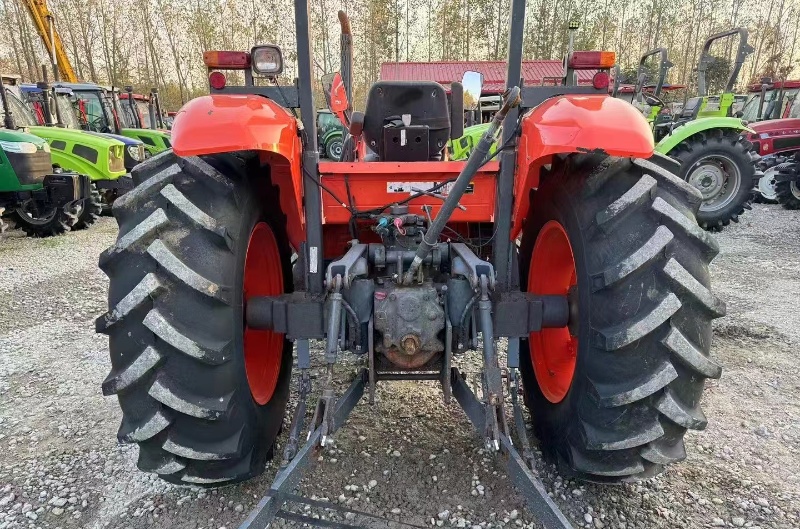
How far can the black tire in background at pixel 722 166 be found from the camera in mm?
7605

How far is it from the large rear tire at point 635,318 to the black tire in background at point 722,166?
643 cm

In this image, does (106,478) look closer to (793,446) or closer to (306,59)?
(306,59)

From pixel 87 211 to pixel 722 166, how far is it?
377 inches

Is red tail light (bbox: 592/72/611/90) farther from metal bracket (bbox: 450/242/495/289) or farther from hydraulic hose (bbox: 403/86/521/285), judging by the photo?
metal bracket (bbox: 450/242/495/289)

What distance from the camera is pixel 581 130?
1.87 metres

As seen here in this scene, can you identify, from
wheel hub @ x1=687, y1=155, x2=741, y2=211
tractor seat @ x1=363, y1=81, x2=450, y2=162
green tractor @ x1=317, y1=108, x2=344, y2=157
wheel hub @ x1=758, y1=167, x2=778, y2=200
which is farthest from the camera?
green tractor @ x1=317, y1=108, x2=344, y2=157

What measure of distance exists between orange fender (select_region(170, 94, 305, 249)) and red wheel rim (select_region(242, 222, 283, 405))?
1.71ft

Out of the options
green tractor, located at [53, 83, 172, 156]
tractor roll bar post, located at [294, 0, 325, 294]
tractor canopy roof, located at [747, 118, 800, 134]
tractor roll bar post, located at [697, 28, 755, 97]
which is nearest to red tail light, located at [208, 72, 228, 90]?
tractor roll bar post, located at [294, 0, 325, 294]

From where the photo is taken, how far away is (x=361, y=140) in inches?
148

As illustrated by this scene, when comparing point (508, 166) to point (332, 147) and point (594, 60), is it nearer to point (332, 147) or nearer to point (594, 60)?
point (594, 60)

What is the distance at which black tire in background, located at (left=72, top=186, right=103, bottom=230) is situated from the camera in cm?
859

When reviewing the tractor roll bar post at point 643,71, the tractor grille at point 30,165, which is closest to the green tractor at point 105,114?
the tractor grille at point 30,165

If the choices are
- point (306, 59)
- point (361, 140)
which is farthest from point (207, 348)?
point (361, 140)

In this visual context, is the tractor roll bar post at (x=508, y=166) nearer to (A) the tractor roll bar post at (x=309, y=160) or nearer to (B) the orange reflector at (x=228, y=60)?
(A) the tractor roll bar post at (x=309, y=160)
